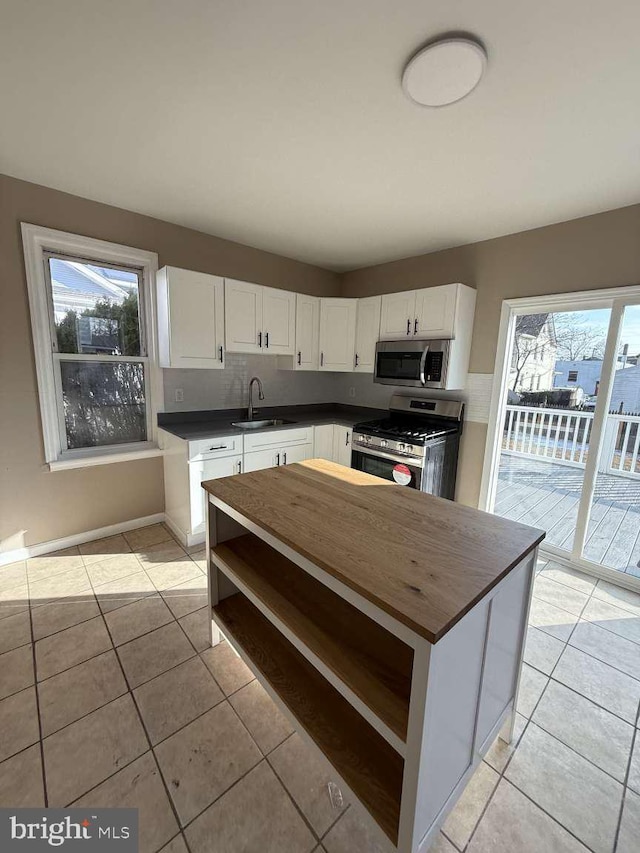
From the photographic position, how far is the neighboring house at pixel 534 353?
2.93 m

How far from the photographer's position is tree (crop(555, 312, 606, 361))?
2.61m

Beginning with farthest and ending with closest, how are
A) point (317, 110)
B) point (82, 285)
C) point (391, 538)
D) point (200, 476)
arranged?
point (200, 476), point (82, 285), point (317, 110), point (391, 538)

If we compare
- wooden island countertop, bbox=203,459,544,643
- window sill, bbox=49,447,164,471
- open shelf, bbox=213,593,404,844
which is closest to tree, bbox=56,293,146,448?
window sill, bbox=49,447,164,471

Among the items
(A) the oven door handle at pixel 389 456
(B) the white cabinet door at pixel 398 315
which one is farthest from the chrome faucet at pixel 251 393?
(B) the white cabinet door at pixel 398 315

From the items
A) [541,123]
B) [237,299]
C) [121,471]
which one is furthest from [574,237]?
[121,471]

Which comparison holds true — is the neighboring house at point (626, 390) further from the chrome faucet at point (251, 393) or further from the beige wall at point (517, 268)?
the chrome faucet at point (251, 393)

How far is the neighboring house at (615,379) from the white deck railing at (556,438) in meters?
0.54

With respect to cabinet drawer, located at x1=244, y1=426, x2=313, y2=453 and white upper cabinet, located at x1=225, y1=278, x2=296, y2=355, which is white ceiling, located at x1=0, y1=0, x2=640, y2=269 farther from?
cabinet drawer, located at x1=244, y1=426, x2=313, y2=453

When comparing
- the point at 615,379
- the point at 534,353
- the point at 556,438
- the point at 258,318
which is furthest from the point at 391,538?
the point at 556,438

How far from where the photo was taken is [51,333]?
2.49m

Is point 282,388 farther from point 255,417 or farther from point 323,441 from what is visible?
point 323,441

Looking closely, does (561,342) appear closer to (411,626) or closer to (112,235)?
(411,626)

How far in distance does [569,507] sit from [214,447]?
348cm

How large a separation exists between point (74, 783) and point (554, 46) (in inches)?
120
